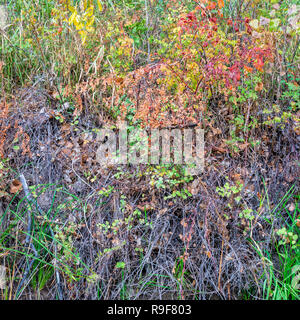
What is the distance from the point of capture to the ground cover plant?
2150 mm

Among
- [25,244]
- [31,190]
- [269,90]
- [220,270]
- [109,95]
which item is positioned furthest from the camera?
[109,95]

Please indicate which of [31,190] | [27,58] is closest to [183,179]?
[31,190]

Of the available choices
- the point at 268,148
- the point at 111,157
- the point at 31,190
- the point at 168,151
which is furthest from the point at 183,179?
the point at 31,190

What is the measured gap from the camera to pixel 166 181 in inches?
→ 96.0

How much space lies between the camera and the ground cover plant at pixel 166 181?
215cm

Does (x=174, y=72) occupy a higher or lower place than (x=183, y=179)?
higher

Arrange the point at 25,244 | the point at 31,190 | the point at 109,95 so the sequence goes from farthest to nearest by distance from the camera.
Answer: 1. the point at 109,95
2. the point at 31,190
3. the point at 25,244

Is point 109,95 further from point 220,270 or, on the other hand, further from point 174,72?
point 220,270

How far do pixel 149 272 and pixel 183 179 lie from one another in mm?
685

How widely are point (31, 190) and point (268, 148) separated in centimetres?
190

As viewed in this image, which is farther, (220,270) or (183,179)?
(183,179)

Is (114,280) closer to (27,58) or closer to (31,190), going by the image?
(31,190)

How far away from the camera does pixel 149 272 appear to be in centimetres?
221

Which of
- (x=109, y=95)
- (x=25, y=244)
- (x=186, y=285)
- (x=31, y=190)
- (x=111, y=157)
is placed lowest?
(x=186, y=285)
